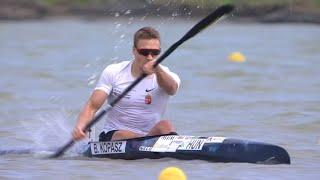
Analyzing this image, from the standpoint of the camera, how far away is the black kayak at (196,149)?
9.03 meters

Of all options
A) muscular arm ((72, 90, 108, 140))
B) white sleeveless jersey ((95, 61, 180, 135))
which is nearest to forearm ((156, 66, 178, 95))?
white sleeveless jersey ((95, 61, 180, 135))

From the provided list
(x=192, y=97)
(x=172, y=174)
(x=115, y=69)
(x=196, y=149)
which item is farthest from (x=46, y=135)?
(x=192, y=97)

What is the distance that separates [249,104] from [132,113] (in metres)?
5.47

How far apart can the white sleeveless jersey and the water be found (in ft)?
1.23

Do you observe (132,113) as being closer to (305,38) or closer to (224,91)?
(224,91)

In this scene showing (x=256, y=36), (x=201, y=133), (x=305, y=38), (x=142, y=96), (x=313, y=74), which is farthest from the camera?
(x=256, y=36)

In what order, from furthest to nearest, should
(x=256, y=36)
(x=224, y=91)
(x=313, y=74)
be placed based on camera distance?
(x=256, y=36) < (x=313, y=74) < (x=224, y=91)

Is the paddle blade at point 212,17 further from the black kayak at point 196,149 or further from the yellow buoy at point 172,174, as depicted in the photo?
the yellow buoy at point 172,174

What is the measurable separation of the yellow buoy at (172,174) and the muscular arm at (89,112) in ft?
3.89

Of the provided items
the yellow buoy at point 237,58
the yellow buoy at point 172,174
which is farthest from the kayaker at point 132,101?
the yellow buoy at point 237,58

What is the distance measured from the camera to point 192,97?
15.8 meters

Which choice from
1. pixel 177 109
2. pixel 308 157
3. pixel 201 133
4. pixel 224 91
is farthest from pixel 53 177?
pixel 224 91

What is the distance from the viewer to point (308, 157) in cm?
993

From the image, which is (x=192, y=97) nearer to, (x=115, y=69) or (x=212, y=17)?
(x=115, y=69)
